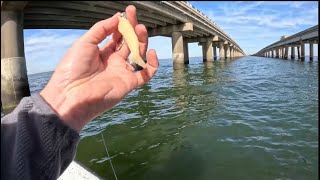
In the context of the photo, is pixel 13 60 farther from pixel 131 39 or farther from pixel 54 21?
pixel 131 39

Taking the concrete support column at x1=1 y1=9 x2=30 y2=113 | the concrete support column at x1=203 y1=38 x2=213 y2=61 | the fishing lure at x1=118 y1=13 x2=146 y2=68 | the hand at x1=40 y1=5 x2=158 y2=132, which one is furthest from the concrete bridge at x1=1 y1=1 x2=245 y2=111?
the concrete support column at x1=203 y1=38 x2=213 y2=61

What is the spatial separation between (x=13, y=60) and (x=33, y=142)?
1333cm

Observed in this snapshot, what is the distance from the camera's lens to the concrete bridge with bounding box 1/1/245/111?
13250mm

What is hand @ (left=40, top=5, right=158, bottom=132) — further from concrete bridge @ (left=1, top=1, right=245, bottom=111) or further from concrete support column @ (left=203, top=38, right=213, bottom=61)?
concrete support column @ (left=203, top=38, right=213, bottom=61)

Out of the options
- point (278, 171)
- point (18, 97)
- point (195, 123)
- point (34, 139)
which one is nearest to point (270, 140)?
point (278, 171)

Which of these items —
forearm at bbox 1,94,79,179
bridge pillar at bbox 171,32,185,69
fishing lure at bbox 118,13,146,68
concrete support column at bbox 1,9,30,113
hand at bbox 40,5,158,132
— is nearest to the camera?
forearm at bbox 1,94,79,179

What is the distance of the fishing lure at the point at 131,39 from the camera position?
2.19 metres

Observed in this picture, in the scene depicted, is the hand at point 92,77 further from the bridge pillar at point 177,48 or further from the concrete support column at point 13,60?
the bridge pillar at point 177,48

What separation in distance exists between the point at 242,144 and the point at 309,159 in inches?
48.5

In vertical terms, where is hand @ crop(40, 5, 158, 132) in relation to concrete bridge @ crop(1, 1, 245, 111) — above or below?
below

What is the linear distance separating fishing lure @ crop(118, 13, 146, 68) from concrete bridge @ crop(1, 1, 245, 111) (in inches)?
54.0

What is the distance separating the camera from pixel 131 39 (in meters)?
2.22

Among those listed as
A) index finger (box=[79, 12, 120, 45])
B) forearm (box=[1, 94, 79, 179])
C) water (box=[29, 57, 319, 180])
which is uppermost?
index finger (box=[79, 12, 120, 45])

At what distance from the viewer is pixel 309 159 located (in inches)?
192
